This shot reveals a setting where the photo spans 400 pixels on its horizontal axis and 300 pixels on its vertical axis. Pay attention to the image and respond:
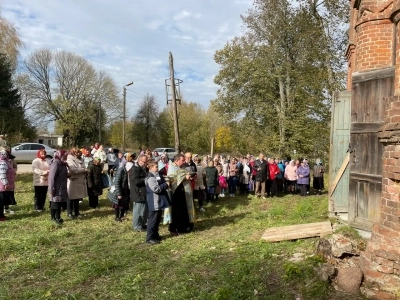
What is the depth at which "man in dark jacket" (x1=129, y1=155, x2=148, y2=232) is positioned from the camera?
27.6ft

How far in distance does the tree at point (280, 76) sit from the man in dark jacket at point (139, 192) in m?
16.0

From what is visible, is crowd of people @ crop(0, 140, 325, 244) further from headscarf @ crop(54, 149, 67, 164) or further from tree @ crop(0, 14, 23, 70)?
tree @ crop(0, 14, 23, 70)

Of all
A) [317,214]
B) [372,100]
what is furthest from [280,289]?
[317,214]

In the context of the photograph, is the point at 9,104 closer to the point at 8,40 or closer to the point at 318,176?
the point at 8,40

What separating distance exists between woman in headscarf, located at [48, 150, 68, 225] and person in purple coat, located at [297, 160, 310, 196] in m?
9.54

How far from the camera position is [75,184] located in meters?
9.74

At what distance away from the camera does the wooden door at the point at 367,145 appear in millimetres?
6195

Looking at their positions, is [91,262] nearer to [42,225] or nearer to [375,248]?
[42,225]

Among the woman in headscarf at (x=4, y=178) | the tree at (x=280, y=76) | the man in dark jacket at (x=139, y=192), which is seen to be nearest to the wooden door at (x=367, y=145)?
the man in dark jacket at (x=139, y=192)

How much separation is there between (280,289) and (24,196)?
34.9 feet

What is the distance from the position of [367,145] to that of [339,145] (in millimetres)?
1966

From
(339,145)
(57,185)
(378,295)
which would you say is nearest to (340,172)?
(339,145)

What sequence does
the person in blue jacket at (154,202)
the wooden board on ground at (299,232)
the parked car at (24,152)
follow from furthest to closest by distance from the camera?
1. the parked car at (24,152)
2. the person in blue jacket at (154,202)
3. the wooden board on ground at (299,232)

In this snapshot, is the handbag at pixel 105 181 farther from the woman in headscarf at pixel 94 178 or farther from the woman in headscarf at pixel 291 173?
the woman in headscarf at pixel 291 173
